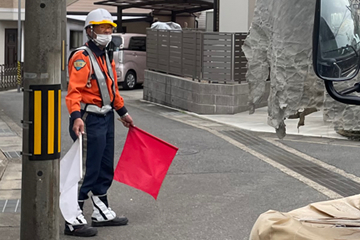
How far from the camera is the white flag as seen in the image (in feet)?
18.8

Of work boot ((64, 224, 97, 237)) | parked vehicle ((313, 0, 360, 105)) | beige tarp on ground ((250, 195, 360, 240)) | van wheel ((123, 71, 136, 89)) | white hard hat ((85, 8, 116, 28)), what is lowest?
work boot ((64, 224, 97, 237))

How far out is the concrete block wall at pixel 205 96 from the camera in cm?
1503

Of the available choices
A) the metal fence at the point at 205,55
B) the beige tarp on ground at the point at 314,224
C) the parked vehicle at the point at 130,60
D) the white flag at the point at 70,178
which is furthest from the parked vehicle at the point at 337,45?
the parked vehicle at the point at 130,60

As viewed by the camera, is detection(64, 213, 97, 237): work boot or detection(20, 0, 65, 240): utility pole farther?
detection(64, 213, 97, 237): work boot

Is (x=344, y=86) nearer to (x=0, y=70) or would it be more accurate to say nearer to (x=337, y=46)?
(x=337, y=46)

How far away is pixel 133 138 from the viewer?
654 cm

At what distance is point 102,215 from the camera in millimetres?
6457

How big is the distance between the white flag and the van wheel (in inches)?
710

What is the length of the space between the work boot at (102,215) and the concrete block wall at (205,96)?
28.6 feet

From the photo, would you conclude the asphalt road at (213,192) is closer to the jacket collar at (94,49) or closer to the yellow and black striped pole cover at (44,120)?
the yellow and black striped pole cover at (44,120)

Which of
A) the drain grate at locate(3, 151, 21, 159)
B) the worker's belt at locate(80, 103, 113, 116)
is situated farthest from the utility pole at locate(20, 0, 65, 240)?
the drain grate at locate(3, 151, 21, 159)

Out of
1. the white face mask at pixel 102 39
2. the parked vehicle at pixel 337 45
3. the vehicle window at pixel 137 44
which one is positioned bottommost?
the parked vehicle at pixel 337 45

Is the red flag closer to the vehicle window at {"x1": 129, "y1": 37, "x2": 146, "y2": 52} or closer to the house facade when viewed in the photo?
the vehicle window at {"x1": 129, "y1": 37, "x2": 146, "y2": 52}

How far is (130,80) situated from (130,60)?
2.33 ft
